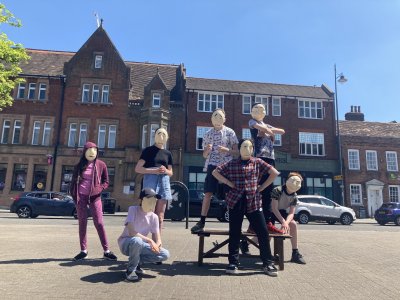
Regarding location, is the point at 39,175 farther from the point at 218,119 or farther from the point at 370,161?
the point at 370,161

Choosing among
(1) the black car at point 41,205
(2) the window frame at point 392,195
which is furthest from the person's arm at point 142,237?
(2) the window frame at point 392,195

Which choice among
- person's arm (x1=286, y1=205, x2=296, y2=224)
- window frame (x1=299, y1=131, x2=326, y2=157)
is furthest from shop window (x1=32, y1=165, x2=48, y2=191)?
person's arm (x1=286, y1=205, x2=296, y2=224)

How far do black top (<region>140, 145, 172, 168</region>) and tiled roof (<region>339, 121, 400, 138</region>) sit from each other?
30581 millimetres

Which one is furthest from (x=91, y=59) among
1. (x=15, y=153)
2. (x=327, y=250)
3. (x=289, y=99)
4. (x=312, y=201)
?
(x=327, y=250)

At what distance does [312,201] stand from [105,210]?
13.5m

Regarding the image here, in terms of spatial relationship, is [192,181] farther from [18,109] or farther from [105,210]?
[18,109]

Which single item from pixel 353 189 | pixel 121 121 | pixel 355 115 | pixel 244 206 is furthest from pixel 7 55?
pixel 355 115

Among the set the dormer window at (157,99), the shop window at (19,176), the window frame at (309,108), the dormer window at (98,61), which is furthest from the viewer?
the window frame at (309,108)

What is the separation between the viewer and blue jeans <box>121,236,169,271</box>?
3869 millimetres

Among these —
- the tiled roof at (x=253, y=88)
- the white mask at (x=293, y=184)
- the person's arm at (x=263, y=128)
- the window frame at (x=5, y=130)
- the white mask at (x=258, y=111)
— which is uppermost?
the tiled roof at (x=253, y=88)

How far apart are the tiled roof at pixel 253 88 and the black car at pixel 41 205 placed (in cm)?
1627

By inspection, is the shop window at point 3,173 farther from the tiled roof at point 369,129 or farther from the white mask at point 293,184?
the tiled roof at point 369,129

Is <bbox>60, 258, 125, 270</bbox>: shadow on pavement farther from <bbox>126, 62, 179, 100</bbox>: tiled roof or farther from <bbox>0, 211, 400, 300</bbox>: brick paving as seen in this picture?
<bbox>126, 62, 179, 100</bbox>: tiled roof

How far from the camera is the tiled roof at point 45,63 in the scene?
30.3 metres
